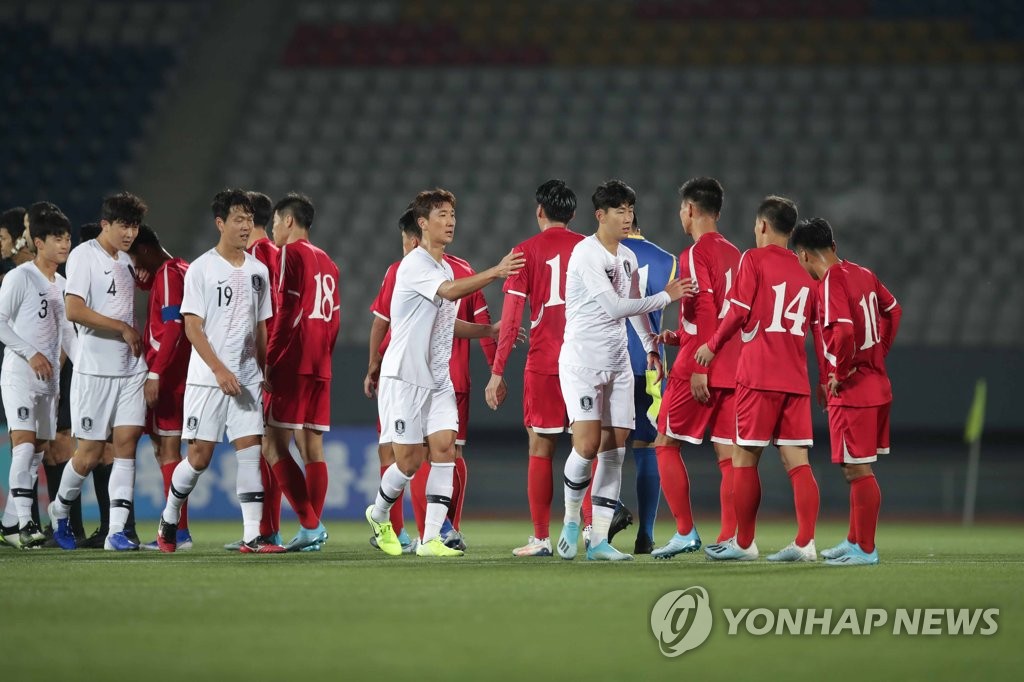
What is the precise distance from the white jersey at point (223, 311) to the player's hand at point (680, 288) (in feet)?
8.60

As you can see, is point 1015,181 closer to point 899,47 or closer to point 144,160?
point 899,47

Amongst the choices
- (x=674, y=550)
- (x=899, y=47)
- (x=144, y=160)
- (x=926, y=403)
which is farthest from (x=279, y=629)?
(x=899, y=47)

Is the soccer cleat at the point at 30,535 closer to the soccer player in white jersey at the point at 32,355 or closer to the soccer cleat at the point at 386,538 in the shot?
the soccer player in white jersey at the point at 32,355

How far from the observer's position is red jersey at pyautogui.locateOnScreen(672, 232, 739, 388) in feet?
26.6

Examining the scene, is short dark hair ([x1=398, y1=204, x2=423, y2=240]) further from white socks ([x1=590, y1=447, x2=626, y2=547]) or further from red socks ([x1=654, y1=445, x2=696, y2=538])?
red socks ([x1=654, y1=445, x2=696, y2=538])

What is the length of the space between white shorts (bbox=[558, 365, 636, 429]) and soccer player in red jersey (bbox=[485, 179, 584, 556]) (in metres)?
0.24

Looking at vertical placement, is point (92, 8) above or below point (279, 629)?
above

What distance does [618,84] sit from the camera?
72.8ft

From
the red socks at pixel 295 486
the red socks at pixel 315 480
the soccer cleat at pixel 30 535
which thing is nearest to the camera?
the red socks at pixel 295 486

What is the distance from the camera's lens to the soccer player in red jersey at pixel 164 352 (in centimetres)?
866

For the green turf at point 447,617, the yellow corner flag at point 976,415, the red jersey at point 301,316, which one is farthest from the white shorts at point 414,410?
the yellow corner flag at point 976,415

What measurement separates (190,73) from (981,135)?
1379 cm

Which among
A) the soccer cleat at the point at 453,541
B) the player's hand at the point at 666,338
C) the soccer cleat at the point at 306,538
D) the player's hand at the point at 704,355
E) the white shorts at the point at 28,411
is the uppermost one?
the player's hand at the point at 666,338

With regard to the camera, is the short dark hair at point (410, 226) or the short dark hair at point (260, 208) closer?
the short dark hair at point (260, 208)
